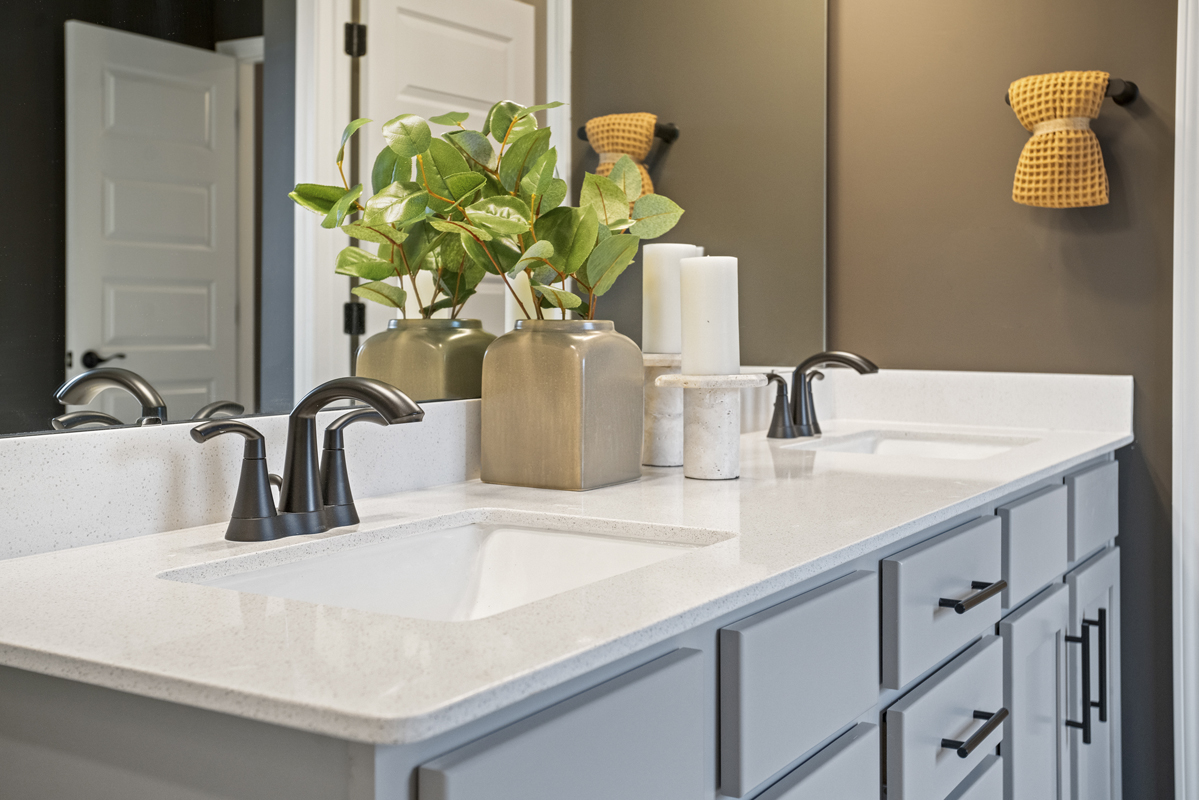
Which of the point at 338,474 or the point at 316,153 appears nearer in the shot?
the point at 338,474

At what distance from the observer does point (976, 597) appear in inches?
48.6

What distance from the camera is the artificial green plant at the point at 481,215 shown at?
128 centimetres

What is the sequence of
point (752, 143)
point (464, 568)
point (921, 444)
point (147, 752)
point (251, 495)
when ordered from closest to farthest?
point (147, 752) < point (251, 495) < point (464, 568) < point (921, 444) < point (752, 143)

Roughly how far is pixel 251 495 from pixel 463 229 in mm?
477

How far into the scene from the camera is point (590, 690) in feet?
2.21

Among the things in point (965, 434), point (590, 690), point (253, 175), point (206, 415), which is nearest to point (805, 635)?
point (590, 690)

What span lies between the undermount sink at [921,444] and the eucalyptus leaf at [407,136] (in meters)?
0.89

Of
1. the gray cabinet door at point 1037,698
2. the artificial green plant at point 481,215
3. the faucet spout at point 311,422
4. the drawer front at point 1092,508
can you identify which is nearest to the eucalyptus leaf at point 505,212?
the artificial green plant at point 481,215

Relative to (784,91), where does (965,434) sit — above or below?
below

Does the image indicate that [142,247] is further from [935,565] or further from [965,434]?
[965,434]

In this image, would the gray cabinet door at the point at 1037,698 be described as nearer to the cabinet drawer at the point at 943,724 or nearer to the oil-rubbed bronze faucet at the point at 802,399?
the cabinet drawer at the point at 943,724

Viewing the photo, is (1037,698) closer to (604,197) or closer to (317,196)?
(604,197)

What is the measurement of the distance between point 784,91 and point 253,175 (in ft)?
4.87

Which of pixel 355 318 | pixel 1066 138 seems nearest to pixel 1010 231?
pixel 1066 138
